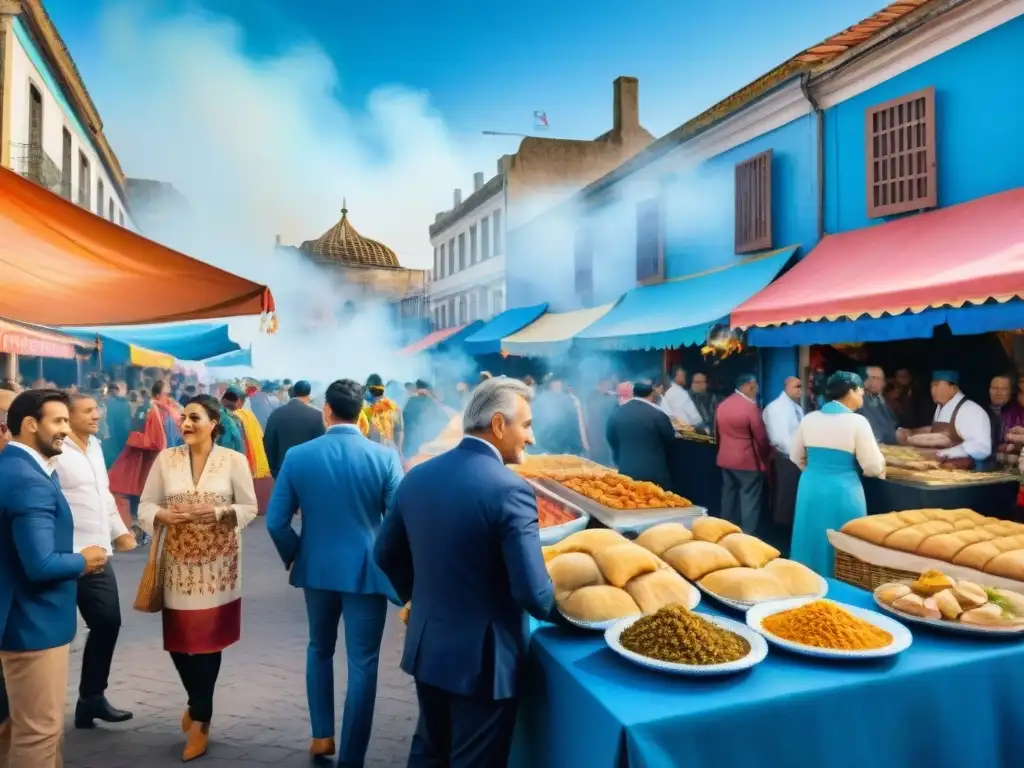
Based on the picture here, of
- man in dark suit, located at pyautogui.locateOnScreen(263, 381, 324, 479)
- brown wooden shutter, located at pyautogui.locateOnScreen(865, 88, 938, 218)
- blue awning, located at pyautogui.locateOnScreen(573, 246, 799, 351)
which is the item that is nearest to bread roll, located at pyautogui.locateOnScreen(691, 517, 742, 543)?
man in dark suit, located at pyautogui.locateOnScreen(263, 381, 324, 479)

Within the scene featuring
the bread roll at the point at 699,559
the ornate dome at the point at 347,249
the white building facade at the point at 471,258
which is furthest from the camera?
the ornate dome at the point at 347,249

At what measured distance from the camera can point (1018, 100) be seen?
7.39 m

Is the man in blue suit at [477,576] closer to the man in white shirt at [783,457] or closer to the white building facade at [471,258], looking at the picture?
the man in white shirt at [783,457]

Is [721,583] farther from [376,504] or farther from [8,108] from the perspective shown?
[8,108]

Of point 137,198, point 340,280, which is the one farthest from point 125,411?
point 340,280

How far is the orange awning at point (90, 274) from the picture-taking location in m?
3.52

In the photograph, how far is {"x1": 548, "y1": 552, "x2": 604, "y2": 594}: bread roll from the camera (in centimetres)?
300

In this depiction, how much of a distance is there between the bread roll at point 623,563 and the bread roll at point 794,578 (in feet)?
1.81

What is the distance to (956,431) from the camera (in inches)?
288

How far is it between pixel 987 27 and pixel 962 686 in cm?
790

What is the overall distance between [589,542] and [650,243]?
38.6ft

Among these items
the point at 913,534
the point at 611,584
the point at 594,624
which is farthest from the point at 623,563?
the point at 913,534

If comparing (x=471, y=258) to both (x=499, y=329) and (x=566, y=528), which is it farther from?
(x=566, y=528)

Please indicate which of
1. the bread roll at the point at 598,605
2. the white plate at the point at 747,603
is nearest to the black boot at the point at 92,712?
the bread roll at the point at 598,605
